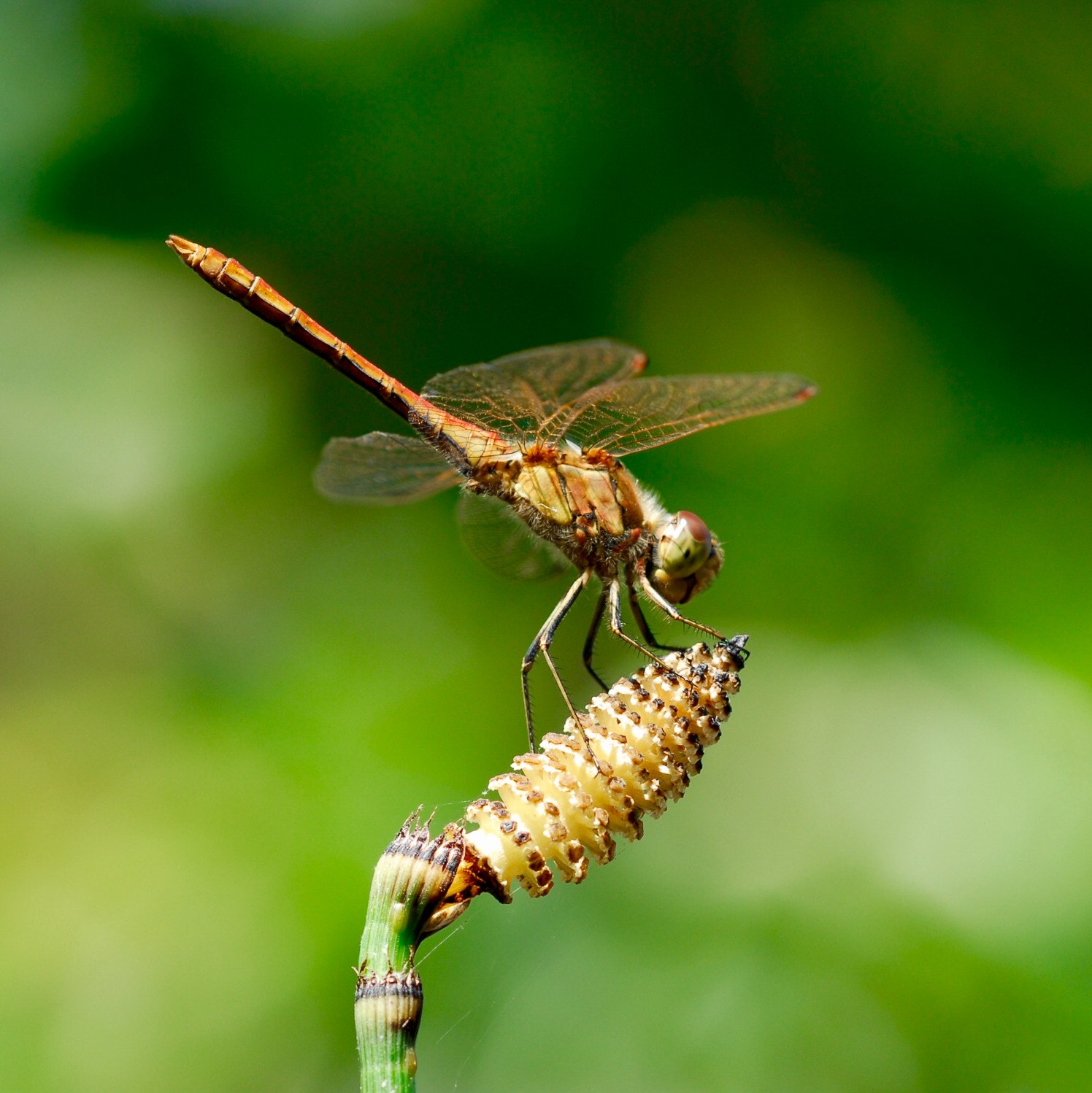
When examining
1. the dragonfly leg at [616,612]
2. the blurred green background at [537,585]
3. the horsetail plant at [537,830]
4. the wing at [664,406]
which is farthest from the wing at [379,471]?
the horsetail plant at [537,830]

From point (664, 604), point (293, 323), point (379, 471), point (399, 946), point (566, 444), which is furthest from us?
point (379, 471)

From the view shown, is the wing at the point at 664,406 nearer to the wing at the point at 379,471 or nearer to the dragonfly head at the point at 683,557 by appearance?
the dragonfly head at the point at 683,557

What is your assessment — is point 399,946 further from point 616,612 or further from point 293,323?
point 293,323

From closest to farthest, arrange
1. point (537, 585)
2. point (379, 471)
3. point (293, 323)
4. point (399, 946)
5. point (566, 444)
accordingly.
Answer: point (399, 946) → point (566, 444) → point (293, 323) → point (379, 471) → point (537, 585)

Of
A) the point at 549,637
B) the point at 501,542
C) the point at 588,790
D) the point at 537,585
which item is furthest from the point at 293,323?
the point at 588,790

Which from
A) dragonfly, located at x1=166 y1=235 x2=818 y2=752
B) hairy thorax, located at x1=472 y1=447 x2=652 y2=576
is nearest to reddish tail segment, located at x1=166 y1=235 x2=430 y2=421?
dragonfly, located at x1=166 y1=235 x2=818 y2=752

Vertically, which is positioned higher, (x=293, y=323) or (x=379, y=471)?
(x=293, y=323)

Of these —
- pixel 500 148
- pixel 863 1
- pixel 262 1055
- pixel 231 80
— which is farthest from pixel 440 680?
pixel 863 1
